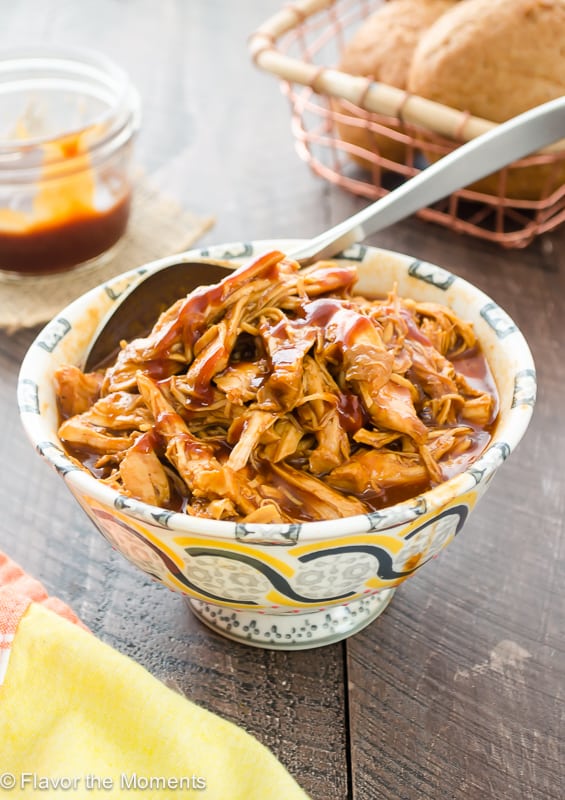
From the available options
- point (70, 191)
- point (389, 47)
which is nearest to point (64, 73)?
point (70, 191)

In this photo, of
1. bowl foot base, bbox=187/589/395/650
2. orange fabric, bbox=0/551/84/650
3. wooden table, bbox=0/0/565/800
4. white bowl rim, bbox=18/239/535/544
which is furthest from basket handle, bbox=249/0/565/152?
orange fabric, bbox=0/551/84/650

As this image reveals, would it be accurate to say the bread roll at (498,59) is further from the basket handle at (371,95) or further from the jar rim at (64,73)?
the jar rim at (64,73)

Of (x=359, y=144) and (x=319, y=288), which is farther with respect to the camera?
(x=359, y=144)

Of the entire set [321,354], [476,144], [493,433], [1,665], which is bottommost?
[1,665]

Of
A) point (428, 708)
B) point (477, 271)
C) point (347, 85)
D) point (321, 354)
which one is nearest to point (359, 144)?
point (347, 85)

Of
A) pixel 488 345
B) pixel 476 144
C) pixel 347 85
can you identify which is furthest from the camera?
pixel 347 85

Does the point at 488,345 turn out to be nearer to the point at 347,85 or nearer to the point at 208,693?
the point at 208,693

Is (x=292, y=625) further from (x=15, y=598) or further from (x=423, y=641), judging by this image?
(x=15, y=598)

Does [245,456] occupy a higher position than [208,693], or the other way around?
[245,456]

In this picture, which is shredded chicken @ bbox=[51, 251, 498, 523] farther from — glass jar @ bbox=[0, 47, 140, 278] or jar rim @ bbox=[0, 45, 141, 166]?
jar rim @ bbox=[0, 45, 141, 166]
